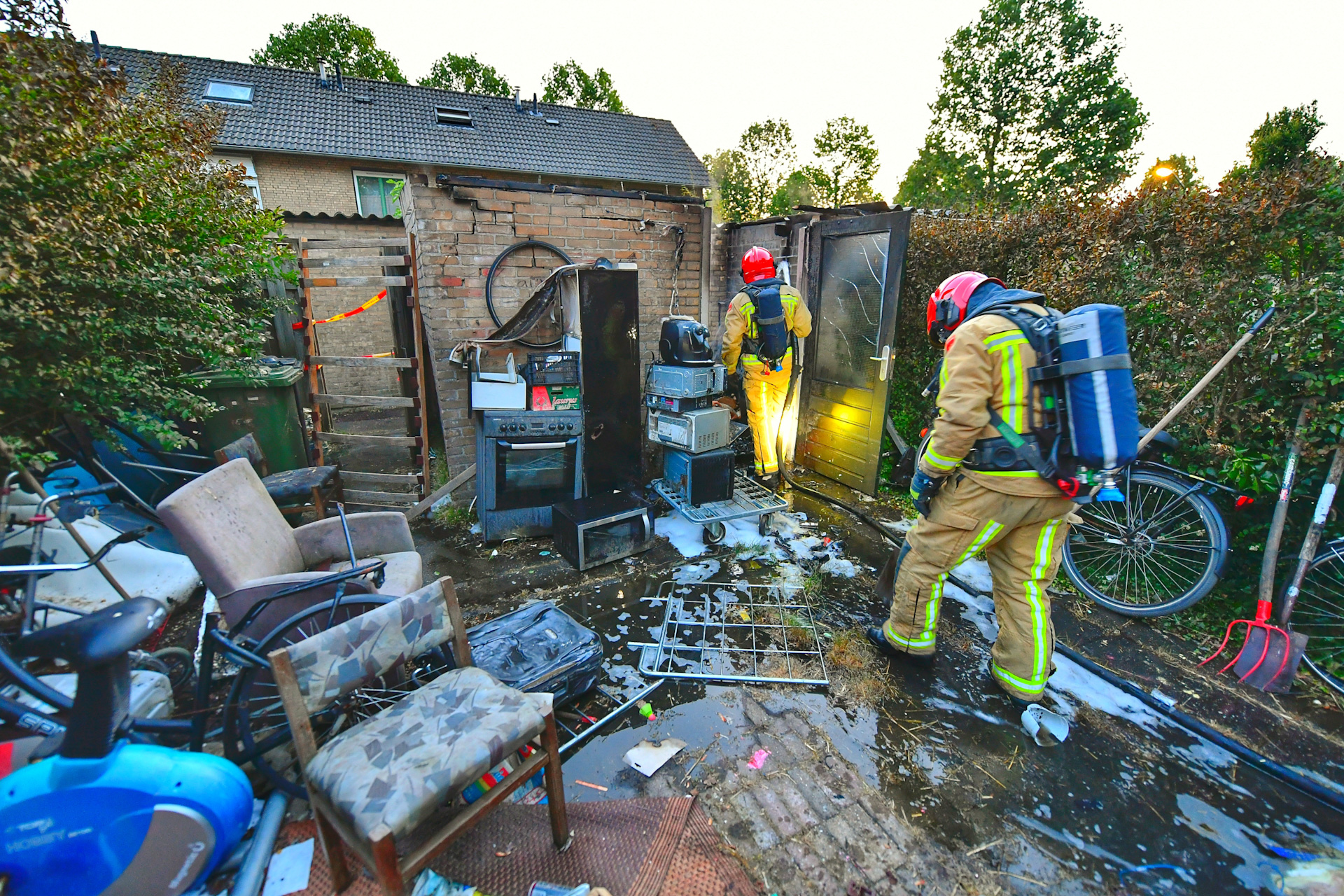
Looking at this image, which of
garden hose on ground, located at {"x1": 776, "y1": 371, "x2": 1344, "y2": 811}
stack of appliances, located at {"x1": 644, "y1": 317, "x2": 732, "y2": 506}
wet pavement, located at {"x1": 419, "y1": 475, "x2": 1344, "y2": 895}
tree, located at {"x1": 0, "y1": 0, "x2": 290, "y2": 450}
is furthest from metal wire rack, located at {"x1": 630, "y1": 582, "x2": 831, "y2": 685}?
tree, located at {"x1": 0, "y1": 0, "x2": 290, "y2": 450}

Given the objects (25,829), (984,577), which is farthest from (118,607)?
(984,577)

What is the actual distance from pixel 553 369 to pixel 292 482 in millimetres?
1906

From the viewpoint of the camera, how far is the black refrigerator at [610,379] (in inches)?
160

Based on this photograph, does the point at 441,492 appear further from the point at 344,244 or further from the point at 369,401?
the point at 344,244

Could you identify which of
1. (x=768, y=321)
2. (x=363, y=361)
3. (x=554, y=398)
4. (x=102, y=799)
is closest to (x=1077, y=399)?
(x=768, y=321)

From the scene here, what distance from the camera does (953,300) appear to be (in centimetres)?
264

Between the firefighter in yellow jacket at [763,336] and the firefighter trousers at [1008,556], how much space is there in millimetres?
2170

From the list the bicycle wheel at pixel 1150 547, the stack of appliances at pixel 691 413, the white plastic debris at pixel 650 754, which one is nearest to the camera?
the white plastic debris at pixel 650 754

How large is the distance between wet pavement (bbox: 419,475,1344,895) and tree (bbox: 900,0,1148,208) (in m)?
24.5

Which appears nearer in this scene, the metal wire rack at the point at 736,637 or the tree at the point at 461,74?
the metal wire rack at the point at 736,637

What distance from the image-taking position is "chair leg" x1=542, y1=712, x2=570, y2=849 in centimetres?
184

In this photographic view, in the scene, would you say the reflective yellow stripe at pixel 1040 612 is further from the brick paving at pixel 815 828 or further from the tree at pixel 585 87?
the tree at pixel 585 87

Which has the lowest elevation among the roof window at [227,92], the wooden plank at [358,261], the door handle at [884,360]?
the door handle at [884,360]

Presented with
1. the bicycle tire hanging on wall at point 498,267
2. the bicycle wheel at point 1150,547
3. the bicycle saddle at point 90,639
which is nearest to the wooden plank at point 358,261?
the bicycle tire hanging on wall at point 498,267
